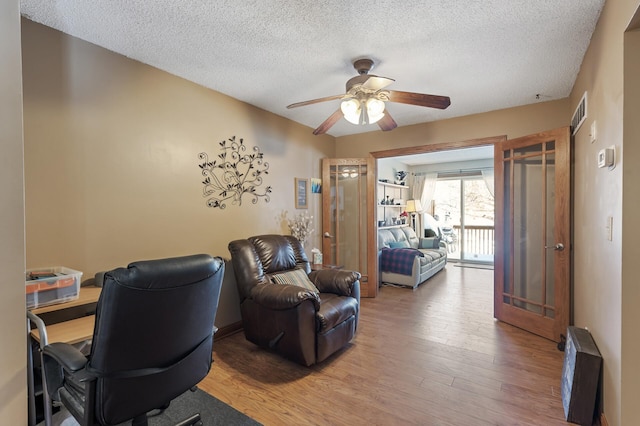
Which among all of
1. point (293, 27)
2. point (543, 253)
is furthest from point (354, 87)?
point (543, 253)

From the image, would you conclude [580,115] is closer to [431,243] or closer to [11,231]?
[11,231]

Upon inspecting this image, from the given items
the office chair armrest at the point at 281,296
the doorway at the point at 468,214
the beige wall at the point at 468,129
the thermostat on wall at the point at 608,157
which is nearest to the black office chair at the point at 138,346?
the office chair armrest at the point at 281,296

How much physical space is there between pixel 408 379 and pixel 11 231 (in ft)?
8.58

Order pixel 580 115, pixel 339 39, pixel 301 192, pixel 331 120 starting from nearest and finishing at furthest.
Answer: pixel 339 39
pixel 580 115
pixel 331 120
pixel 301 192

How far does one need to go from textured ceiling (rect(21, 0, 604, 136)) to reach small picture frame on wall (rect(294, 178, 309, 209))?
53.8 inches

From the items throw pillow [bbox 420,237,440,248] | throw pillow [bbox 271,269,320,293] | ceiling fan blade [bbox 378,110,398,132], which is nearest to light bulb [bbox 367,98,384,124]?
ceiling fan blade [bbox 378,110,398,132]

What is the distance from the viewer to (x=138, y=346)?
3.97 feet

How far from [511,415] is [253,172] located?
10.2ft

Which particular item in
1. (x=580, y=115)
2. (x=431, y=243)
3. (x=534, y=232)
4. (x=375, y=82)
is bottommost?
(x=431, y=243)

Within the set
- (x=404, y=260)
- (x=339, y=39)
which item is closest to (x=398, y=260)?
(x=404, y=260)

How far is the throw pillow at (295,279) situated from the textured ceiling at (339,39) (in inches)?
75.6

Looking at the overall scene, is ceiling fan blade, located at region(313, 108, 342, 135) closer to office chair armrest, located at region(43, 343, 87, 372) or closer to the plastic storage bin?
the plastic storage bin

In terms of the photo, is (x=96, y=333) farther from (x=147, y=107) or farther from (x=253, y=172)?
(x=253, y=172)

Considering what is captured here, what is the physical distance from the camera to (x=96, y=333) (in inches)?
45.4
